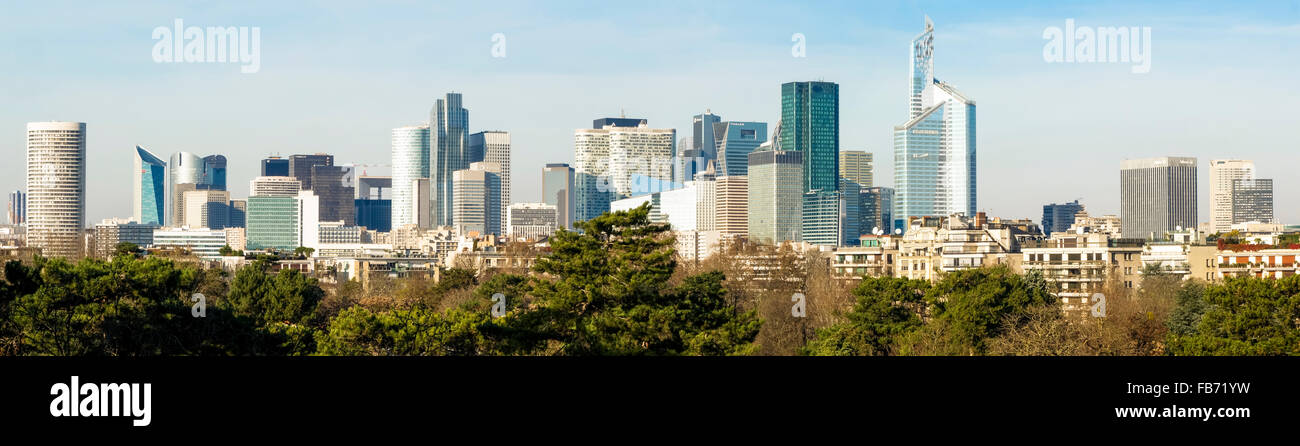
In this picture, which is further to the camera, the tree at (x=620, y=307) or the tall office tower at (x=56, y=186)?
the tall office tower at (x=56, y=186)

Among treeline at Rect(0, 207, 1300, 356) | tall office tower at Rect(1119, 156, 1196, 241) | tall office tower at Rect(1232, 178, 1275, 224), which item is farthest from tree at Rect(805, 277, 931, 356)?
tall office tower at Rect(1232, 178, 1275, 224)

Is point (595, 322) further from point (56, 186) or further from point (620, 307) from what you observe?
point (56, 186)

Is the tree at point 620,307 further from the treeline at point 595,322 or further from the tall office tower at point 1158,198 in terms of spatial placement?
the tall office tower at point 1158,198

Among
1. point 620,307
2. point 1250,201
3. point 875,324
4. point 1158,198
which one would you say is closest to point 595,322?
point 620,307

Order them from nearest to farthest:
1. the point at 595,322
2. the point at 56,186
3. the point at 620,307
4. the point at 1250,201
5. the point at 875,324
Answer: the point at 595,322 < the point at 620,307 < the point at 875,324 < the point at 1250,201 < the point at 56,186

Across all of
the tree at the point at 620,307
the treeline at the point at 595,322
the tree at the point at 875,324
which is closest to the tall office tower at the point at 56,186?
the treeline at the point at 595,322

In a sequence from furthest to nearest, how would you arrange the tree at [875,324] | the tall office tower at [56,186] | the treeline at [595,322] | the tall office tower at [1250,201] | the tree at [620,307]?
the tall office tower at [1250,201] < the tall office tower at [56,186] < the tree at [875,324] < the tree at [620,307] < the treeline at [595,322]
